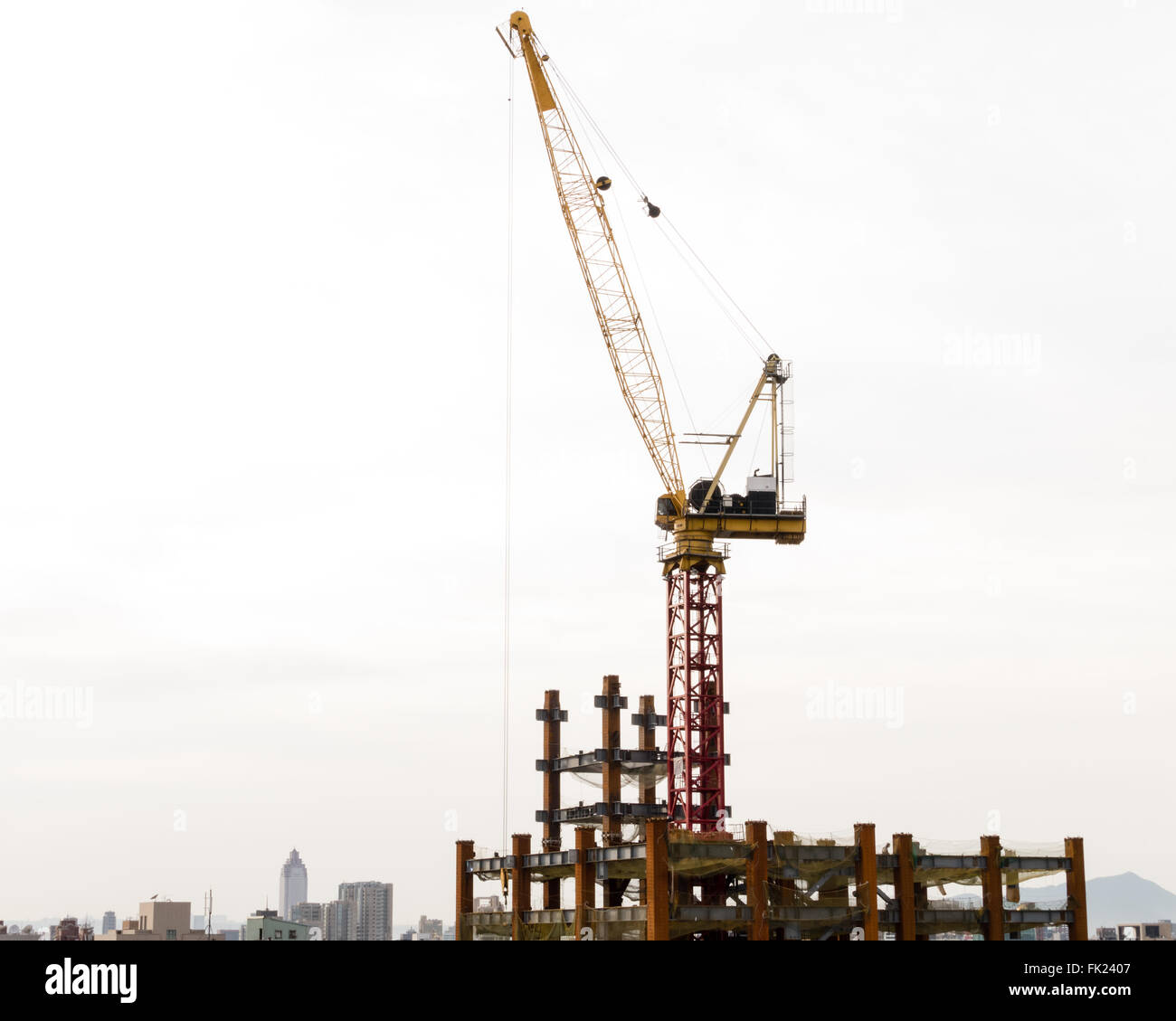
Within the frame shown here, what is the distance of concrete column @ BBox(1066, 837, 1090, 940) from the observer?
371ft

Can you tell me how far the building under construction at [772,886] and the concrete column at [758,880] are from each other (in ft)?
0.28

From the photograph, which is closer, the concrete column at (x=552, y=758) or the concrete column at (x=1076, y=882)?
the concrete column at (x=1076, y=882)

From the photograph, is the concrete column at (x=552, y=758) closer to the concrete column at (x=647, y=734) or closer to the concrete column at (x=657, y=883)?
the concrete column at (x=647, y=734)

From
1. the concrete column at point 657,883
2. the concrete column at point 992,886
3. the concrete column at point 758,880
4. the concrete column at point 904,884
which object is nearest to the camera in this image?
the concrete column at point 657,883

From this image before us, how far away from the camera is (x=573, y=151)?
13262 centimetres

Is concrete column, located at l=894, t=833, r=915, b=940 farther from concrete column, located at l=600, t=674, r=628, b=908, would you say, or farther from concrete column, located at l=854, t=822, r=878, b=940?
concrete column, located at l=600, t=674, r=628, b=908

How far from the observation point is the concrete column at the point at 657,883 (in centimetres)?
9925

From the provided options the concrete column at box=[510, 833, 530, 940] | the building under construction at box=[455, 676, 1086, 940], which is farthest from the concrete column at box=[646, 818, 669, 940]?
the concrete column at box=[510, 833, 530, 940]

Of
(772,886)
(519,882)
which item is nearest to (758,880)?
(772,886)

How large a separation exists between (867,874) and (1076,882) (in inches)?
757

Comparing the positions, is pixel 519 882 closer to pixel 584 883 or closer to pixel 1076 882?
pixel 584 883

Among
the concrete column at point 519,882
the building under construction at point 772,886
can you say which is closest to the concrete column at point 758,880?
the building under construction at point 772,886

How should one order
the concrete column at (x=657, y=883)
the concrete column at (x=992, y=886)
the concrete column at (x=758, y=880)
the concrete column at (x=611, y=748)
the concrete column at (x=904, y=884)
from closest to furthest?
the concrete column at (x=657, y=883), the concrete column at (x=758, y=880), the concrete column at (x=904, y=884), the concrete column at (x=992, y=886), the concrete column at (x=611, y=748)

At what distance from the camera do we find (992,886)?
111750 mm
